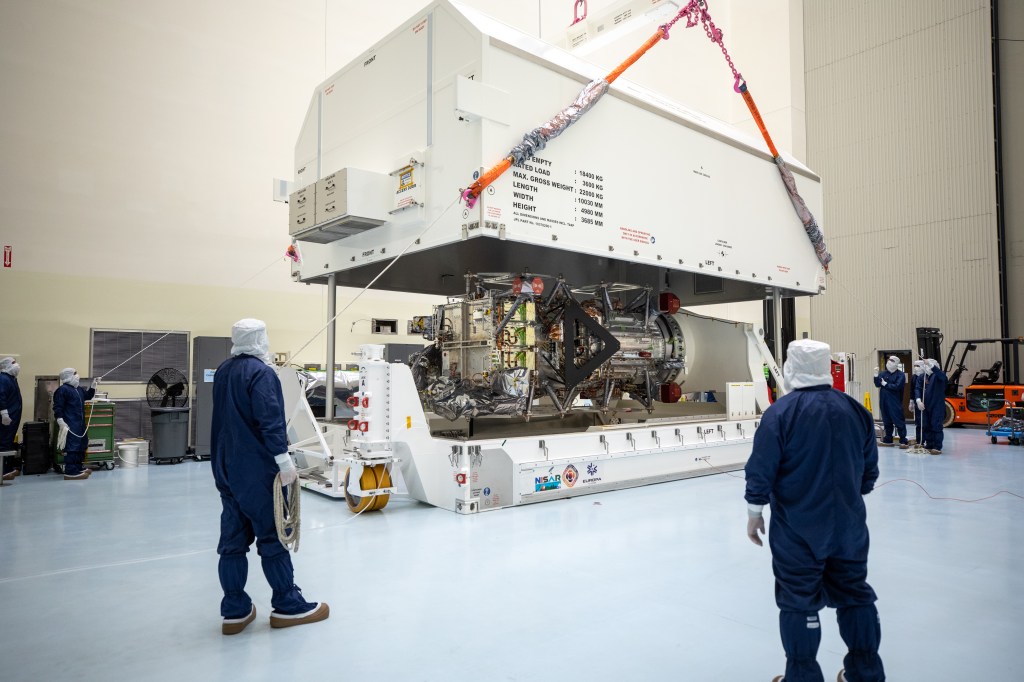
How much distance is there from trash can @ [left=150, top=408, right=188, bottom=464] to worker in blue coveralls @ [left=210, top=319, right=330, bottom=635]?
7.58 meters

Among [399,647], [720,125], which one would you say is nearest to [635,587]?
[399,647]

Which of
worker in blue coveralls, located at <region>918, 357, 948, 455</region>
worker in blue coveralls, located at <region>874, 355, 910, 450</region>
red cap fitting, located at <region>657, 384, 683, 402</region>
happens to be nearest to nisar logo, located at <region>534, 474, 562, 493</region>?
red cap fitting, located at <region>657, 384, 683, 402</region>

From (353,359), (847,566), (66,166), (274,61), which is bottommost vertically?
(847,566)

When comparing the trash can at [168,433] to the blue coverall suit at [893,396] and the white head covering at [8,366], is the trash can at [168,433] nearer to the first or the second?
the white head covering at [8,366]

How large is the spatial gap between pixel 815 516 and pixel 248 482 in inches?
108

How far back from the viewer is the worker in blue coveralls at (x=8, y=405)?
8492mm

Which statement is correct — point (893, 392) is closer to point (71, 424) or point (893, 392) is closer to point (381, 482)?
point (381, 482)

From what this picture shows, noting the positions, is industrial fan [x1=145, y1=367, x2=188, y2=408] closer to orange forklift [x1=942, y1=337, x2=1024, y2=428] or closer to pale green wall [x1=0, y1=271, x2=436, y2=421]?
pale green wall [x1=0, y1=271, x2=436, y2=421]

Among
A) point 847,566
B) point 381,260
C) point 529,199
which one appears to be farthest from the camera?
point 381,260

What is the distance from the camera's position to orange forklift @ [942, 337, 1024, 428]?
14.4m

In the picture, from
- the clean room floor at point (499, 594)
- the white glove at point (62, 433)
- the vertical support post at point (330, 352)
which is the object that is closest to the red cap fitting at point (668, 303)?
the clean room floor at point (499, 594)

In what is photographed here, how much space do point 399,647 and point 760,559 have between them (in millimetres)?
2698

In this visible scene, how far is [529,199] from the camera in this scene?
5.88 m

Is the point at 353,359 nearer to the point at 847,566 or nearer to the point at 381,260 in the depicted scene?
the point at 381,260
